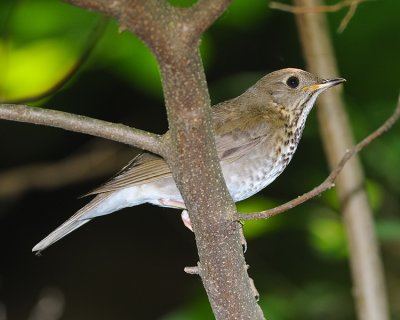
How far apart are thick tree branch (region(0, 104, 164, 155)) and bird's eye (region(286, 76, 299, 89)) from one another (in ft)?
6.57

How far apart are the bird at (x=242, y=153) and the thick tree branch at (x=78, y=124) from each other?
1372mm

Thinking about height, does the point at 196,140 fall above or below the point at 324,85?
below

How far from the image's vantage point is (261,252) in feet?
22.2

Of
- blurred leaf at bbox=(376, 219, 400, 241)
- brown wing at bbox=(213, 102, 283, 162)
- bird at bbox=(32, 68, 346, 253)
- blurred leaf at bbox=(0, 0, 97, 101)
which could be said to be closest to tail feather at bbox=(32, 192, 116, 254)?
bird at bbox=(32, 68, 346, 253)

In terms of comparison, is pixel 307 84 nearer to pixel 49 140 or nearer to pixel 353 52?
pixel 353 52

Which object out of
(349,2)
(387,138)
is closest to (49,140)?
(387,138)

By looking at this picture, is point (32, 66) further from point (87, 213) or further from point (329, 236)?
point (329, 236)

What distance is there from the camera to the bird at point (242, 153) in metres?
3.95

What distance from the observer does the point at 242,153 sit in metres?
4.07

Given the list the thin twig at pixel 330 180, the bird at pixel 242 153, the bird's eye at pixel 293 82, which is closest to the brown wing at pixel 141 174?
the bird at pixel 242 153

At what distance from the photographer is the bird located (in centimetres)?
395

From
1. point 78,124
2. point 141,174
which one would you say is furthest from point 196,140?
point 141,174

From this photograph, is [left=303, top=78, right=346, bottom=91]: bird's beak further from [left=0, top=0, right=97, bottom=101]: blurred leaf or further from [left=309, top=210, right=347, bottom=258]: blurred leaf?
[left=0, top=0, right=97, bottom=101]: blurred leaf

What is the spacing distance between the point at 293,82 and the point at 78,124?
2.13 m
